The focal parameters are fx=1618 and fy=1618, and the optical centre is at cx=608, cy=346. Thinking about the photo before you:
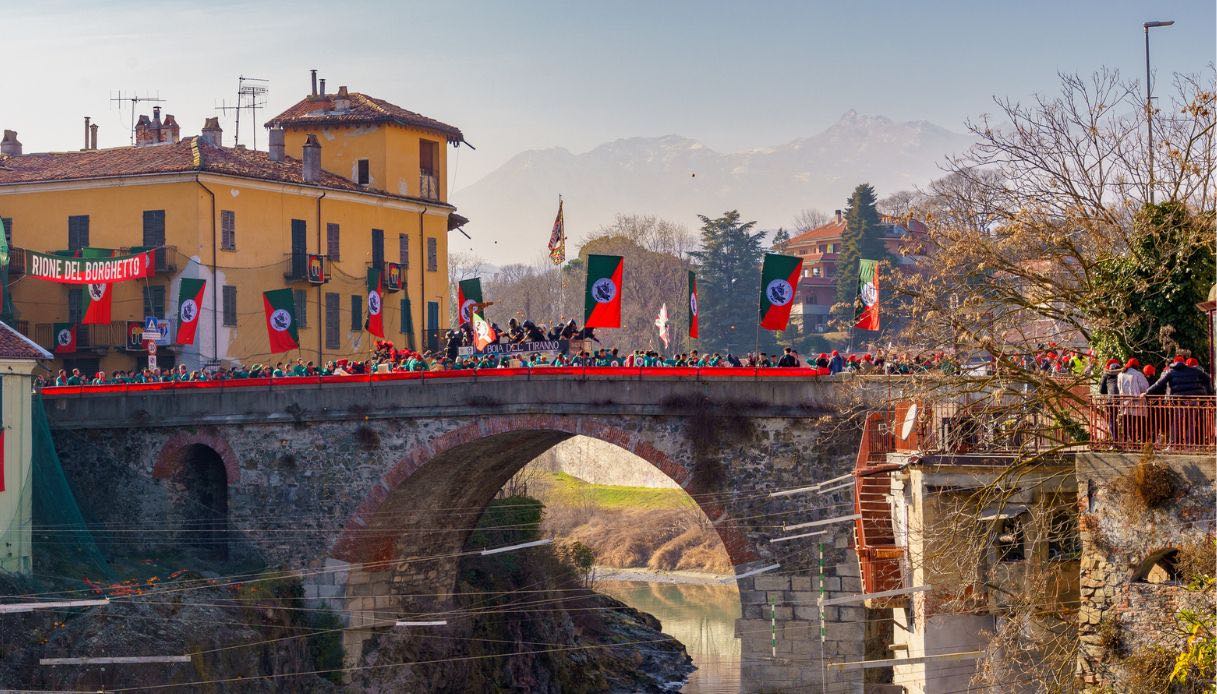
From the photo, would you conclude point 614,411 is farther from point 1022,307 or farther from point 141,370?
point 141,370

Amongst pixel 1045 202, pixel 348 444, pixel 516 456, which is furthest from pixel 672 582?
pixel 1045 202

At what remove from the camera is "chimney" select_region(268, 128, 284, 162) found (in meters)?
59.8

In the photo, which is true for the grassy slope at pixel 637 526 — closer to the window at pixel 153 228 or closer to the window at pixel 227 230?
the window at pixel 227 230

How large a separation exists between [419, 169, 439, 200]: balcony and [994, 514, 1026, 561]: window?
39479mm

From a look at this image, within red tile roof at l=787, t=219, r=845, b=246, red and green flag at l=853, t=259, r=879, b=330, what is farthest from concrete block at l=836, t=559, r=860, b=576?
red tile roof at l=787, t=219, r=845, b=246

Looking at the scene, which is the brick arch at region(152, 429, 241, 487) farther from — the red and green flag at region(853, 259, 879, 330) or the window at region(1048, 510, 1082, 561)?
the window at region(1048, 510, 1082, 561)

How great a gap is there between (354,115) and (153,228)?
366 inches

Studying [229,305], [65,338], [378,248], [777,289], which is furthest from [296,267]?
[777,289]

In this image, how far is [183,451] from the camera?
4447 cm

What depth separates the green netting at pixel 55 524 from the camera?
40.3 m

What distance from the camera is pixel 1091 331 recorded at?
25.1m

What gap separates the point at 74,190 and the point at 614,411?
25.5m

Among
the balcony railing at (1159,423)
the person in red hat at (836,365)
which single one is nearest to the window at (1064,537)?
the balcony railing at (1159,423)

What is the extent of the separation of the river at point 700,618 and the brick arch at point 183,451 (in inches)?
659
